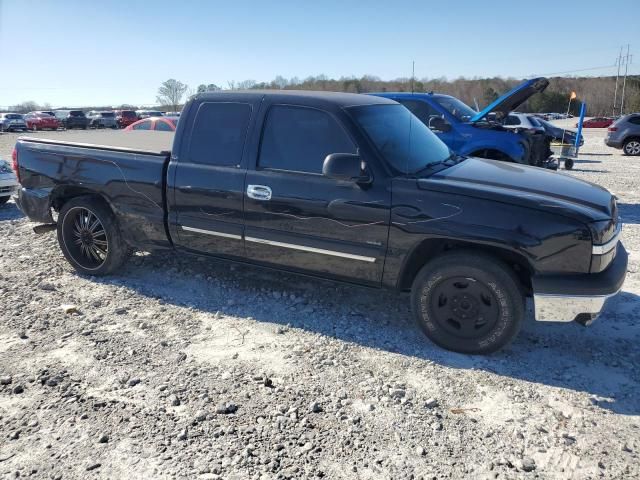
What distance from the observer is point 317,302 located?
457 centimetres

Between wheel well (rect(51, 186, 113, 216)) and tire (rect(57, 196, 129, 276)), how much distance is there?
0.14 ft

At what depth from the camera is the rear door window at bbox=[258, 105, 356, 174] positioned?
3902 mm

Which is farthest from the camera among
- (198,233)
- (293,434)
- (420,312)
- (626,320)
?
(198,233)

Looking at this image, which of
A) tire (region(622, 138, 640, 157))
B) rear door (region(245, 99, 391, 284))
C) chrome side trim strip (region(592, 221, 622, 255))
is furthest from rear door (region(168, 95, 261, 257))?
tire (region(622, 138, 640, 157))

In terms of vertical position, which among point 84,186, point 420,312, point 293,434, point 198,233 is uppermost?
point 84,186

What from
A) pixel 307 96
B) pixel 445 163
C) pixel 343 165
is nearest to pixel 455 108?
pixel 445 163

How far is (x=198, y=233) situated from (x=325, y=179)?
1.37 meters

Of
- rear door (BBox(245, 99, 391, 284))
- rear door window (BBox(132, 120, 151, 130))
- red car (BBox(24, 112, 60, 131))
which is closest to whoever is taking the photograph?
rear door (BBox(245, 99, 391, 284))

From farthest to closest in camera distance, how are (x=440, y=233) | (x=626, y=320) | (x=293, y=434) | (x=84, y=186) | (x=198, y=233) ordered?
(x=84, y=186)
(x=198, y=233)
(x=626, y=320)
(x=440, y=233)
(x=293, y=434)

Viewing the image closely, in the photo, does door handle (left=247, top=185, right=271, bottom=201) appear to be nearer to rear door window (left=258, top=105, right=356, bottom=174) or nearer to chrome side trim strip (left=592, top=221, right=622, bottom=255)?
rear door window (left=258, top=105, right=356, bottom=174)

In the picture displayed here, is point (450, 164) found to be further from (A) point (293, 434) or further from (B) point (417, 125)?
(A) point (293, 434)

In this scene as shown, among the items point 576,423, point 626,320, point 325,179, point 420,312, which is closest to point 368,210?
point 325,179

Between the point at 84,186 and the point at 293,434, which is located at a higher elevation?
the point at 84,186

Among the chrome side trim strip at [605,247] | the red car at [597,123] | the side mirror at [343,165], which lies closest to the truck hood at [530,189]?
the chrome side trim strip at [605,247]
